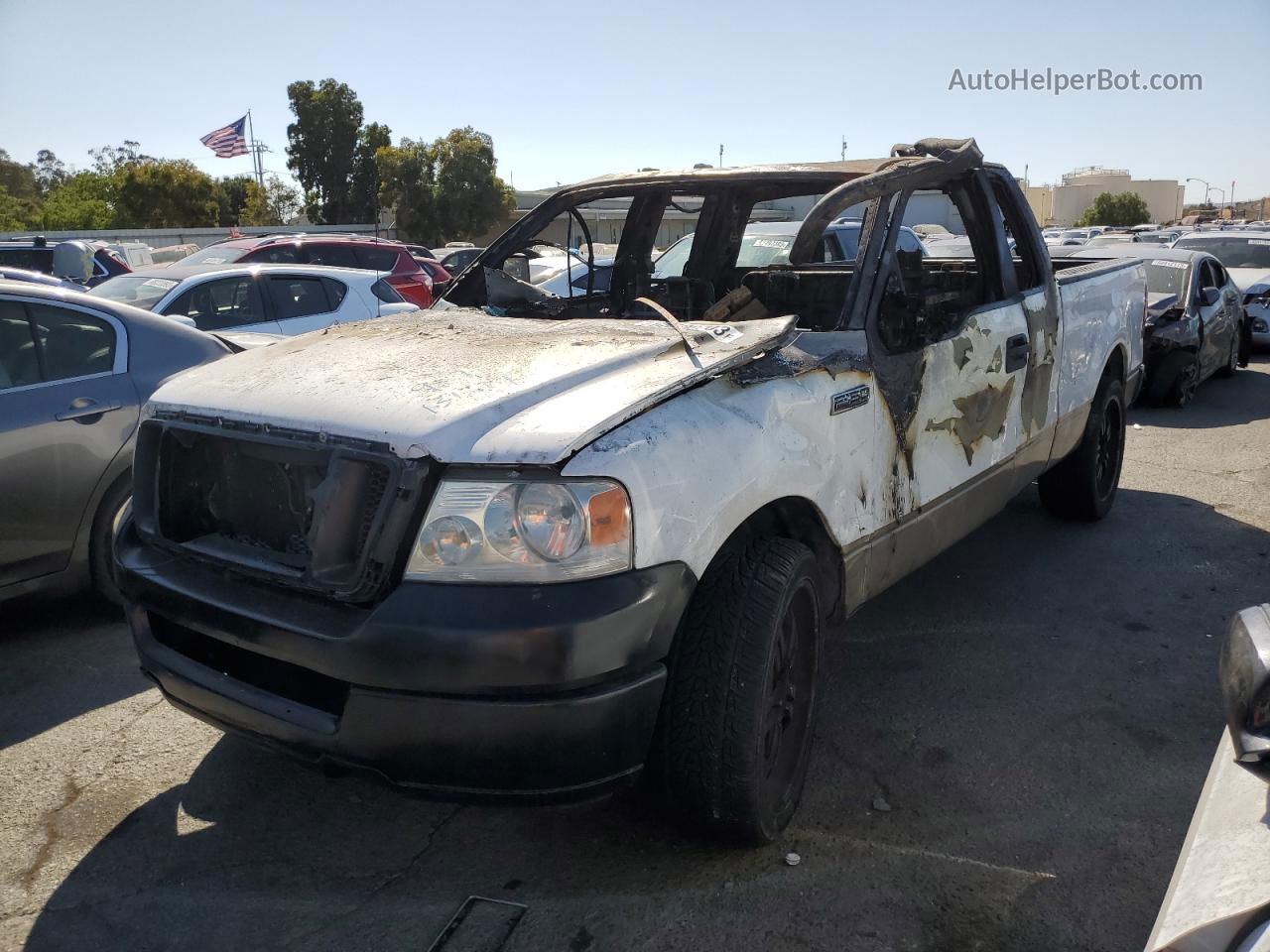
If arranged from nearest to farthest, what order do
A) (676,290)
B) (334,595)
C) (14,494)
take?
(334,595) < (14,494) < (676,290)

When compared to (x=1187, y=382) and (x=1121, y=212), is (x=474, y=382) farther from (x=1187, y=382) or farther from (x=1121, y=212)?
(x=1121, y=212)

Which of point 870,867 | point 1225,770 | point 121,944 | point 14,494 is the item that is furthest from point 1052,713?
point 14,494

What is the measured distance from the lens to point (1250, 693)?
1.58 meters

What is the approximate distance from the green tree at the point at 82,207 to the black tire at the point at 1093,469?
47.0 metres

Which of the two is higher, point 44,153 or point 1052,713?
point 44,153

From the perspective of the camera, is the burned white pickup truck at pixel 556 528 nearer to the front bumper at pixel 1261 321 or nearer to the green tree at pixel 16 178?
the front bumper at pixel 1261 321

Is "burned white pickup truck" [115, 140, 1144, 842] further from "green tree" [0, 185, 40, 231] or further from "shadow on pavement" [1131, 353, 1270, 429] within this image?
"green tree" [0, 185, 40, 231]

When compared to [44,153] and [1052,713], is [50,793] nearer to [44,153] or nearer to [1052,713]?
[1052,713]

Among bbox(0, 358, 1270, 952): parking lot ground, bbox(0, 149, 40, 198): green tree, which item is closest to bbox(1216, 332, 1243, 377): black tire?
bbox(0, 358, 1270, 952): parking lot ground

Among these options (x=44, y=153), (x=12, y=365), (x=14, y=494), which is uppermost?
(x=44, y=153)

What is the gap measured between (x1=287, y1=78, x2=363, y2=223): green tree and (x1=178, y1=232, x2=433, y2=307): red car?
3667 cm

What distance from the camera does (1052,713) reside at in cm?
368

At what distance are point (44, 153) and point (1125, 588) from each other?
90.7 metres

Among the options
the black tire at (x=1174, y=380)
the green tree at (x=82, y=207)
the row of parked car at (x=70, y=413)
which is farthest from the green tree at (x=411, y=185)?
the row of parked car at (x=70, y=413)
